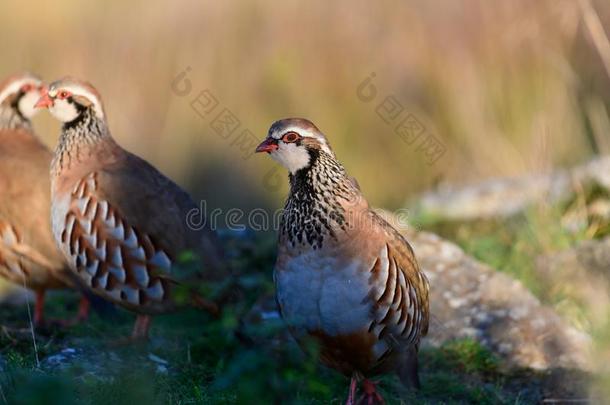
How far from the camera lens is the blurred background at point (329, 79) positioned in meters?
8.60

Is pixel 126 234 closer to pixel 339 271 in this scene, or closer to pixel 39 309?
pixel 39 309

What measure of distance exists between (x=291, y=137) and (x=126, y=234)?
3.67 feet

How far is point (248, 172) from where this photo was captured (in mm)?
9266

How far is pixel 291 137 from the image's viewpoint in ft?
13.5

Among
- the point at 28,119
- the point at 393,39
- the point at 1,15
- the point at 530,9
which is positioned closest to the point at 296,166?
the point at 28,119

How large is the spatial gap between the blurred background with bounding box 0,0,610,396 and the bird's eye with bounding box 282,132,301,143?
14.3 feet

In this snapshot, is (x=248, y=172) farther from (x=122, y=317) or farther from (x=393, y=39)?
(x=122, y=317)

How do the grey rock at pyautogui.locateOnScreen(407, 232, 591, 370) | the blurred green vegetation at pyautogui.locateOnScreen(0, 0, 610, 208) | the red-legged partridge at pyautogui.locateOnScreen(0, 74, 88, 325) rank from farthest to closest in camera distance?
the blurred green vegetation at pyautogui.locateOnScreen(0, 0, 610, 208)
the red-legged partridge at pyautogui.locateOnScreen(0, 74, 88, 325)
the grey rock at pyautogui.locateOnScreen(407, 232, 591, 370)

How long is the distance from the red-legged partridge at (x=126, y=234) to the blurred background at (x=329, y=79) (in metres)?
3.93

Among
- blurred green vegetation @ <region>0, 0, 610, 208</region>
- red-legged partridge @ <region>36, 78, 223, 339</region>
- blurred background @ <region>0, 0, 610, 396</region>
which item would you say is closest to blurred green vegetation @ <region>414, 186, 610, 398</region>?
blurred background @ <region>0, 0, 610, 396</region>

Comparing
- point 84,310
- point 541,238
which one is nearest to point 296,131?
point 84,310

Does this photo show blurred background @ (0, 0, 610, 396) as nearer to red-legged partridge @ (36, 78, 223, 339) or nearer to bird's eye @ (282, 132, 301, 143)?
red-legged partridge @ (36, 78, 223, 339)

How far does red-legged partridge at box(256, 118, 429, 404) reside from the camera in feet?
12.9

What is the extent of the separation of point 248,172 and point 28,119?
11.7 feet
